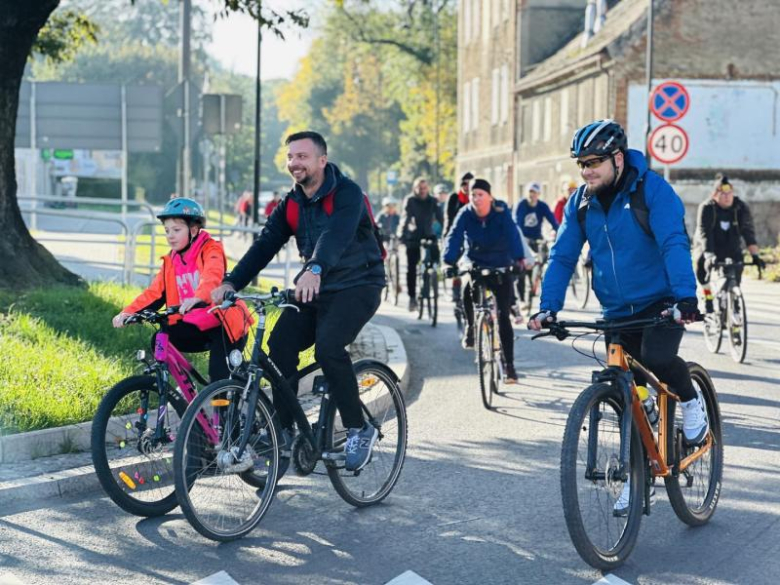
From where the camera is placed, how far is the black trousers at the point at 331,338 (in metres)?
6.50

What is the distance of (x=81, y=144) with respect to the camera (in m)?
20.6

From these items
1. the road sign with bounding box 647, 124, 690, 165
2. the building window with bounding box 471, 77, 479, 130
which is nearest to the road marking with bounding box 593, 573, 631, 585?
the road sign with bounding box 647, 124, 690, 165

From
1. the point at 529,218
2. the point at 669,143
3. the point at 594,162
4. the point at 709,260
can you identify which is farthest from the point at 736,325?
the point at 594,162

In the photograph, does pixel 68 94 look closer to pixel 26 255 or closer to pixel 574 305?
pixel 26 255

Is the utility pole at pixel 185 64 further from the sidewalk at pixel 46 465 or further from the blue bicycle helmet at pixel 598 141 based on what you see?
the blue bicycle helmet at pixel 598 141

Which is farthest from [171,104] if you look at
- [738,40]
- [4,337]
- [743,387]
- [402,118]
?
[402,118]

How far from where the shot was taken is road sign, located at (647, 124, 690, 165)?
20297 mm

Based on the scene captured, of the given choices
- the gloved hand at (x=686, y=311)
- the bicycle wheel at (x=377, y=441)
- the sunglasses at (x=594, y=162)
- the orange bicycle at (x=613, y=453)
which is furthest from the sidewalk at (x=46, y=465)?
the gloved hand at (x=686, y=311)

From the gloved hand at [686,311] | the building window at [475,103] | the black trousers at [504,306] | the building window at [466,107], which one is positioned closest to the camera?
the gloved hand at [686,311]

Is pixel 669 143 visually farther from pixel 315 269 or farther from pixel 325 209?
pixel 315 269

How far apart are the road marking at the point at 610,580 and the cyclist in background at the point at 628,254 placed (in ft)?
1.07

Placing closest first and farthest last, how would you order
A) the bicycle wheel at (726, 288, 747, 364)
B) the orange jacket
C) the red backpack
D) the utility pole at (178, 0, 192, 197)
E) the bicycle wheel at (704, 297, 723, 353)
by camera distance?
the red backpack, the orange jacket, the bicycle wheel at (726, 288, 747, 364), the bicycle wheel at (704, 297, 723, 353), the utility pole at (178, 0, 192, 197)

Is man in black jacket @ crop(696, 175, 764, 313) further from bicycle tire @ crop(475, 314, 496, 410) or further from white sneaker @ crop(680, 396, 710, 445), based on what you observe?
white sneaker @ crop(680, 396, 710, 445)

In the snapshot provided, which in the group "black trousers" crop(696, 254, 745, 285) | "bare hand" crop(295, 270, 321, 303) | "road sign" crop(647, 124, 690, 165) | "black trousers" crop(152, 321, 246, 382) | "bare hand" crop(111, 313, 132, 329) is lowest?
A: "black trousers" crop(152, 321, 246, 382)
